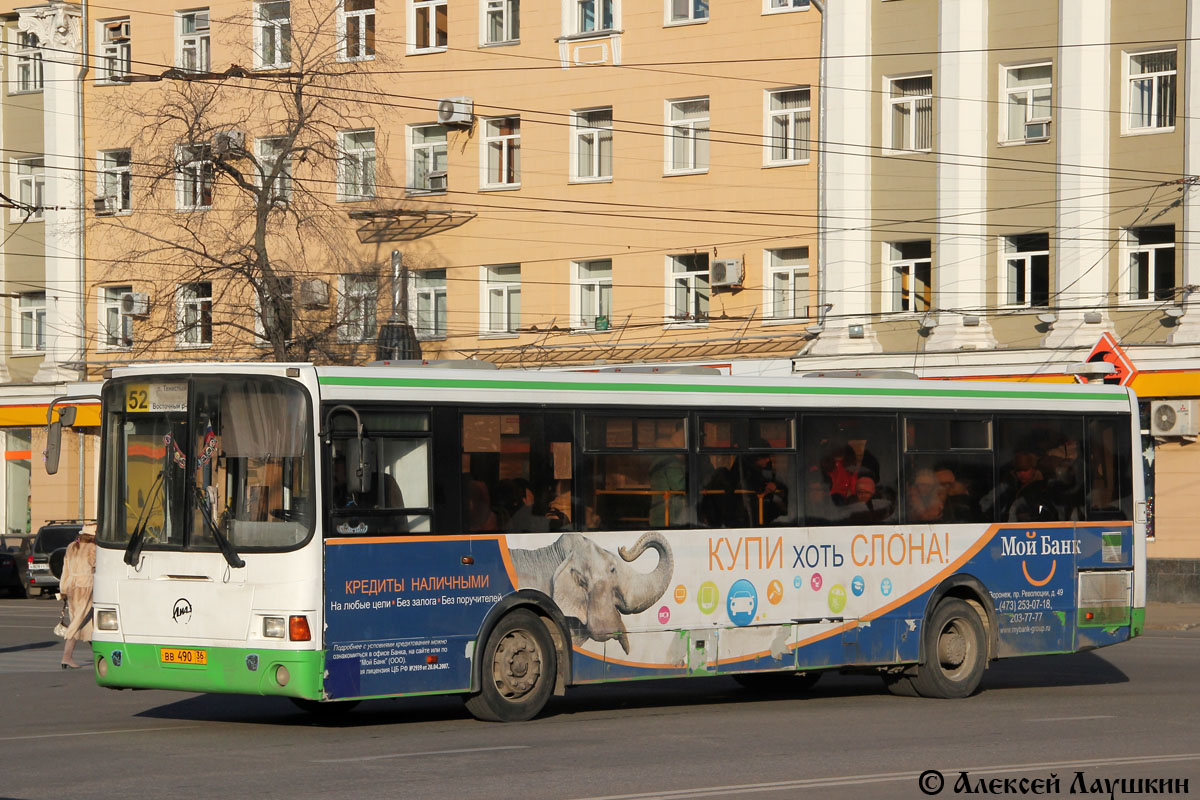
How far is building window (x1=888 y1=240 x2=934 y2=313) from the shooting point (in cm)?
3644

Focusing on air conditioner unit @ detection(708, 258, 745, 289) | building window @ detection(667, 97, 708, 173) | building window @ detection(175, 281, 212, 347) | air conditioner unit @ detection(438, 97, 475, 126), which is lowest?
building window @ detection(175, 281, 212, 347)

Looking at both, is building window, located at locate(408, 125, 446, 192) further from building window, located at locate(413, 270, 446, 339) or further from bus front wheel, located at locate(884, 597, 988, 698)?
bus front wheel, located at locate(884, 597, 988, 698)

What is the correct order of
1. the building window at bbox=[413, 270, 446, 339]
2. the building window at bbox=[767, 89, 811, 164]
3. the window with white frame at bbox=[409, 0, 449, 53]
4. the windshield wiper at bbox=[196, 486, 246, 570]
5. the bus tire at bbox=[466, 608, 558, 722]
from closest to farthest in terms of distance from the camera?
the windshield wiper at bbox=[196, 486, 246, 570] → the bus tire at bbox=[466, 608, 558, 722] → the building window at bbox=[767, 89, 811, 164] → the window with white frame at bbox=[409, 0, 449, 53] → the building window at bbox=[413, 270, 446, 339]

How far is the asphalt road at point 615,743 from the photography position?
11.2 metres

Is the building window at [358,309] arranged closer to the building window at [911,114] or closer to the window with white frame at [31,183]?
the window with white frame at [31,183]

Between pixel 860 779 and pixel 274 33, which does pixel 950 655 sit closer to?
pixel 860 779

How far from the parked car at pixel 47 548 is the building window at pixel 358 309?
6.87 m

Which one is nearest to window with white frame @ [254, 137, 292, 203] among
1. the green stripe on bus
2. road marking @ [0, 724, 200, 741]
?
the green stripe on bus

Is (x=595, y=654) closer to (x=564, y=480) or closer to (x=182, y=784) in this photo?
(x=564, y=480)

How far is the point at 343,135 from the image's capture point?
43750 millimetres

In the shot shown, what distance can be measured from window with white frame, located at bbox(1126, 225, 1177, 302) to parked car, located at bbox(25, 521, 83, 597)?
21.4 m

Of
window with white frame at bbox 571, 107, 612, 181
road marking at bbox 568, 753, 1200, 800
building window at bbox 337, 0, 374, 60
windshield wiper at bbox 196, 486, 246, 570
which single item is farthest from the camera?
building window at bbox 337, 0, 374, 60

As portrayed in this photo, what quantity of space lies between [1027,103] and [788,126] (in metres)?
5.11

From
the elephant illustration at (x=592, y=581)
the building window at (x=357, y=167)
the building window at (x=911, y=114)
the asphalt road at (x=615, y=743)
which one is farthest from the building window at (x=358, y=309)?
the elephant illustration at (x=592, y=581)
